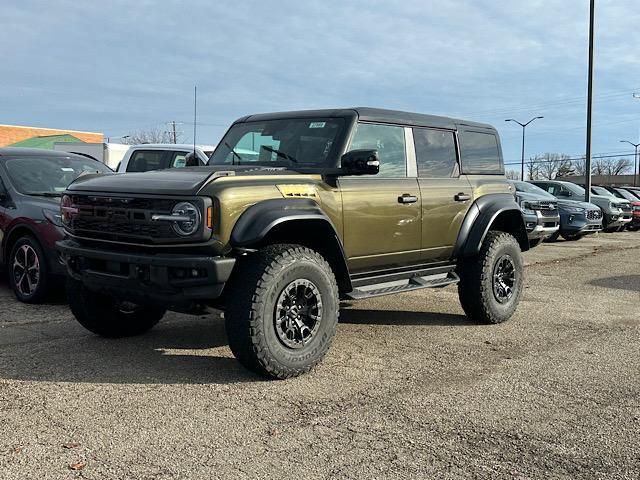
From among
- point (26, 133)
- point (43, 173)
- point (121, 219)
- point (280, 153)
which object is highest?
point (26, 133)

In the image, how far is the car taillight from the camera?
4879mm

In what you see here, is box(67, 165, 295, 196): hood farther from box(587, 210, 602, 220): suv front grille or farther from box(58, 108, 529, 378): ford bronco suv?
box(587, 210, 602, 220): suv front grille

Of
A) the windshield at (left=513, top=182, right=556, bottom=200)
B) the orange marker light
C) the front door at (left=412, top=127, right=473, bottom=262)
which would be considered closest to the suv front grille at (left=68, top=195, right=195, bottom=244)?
the orange marker light

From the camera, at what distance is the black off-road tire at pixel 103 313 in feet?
17.5

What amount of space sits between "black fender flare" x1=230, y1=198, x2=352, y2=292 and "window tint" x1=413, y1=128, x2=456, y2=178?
142 cm

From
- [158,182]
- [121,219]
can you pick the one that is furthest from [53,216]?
[158,182]

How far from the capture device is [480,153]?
6.87 meters

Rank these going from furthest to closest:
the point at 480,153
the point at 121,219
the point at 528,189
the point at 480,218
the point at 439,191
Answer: the point at 528,189, the point at 480,153, the point at 480,218, the point at 439,191, the point at 121,219

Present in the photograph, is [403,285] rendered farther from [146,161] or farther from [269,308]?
[146,161]

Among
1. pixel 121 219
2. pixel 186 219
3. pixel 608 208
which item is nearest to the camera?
pixel 186 219

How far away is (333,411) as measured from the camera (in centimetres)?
390

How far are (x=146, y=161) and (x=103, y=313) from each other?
6.02 m

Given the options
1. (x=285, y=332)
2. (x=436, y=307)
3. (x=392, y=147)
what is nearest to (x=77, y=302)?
(x=285, y=332)

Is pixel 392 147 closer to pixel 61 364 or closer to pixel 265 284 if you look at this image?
pixel 265 284
